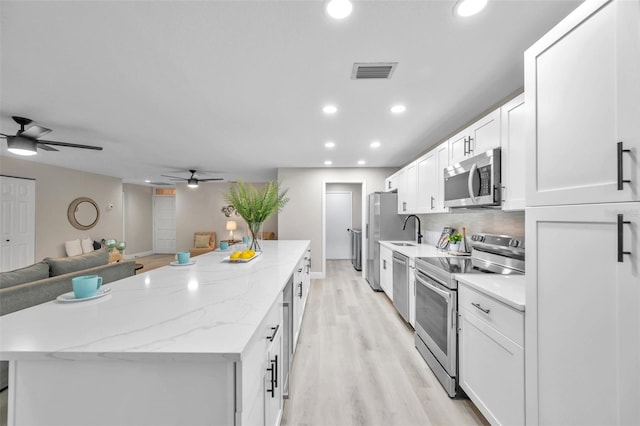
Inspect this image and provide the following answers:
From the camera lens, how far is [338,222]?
8.00m

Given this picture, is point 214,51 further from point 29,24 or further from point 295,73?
point 29,24

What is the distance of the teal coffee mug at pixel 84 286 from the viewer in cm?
118

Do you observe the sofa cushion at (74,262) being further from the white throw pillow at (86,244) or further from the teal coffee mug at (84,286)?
the white throw pillow at (86,244)

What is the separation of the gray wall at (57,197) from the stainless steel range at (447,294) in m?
7.38

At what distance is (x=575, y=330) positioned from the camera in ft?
3.29

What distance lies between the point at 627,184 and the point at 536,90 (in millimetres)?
589

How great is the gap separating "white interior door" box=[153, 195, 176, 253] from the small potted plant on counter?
905 cm

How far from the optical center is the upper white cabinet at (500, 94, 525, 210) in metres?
1.74

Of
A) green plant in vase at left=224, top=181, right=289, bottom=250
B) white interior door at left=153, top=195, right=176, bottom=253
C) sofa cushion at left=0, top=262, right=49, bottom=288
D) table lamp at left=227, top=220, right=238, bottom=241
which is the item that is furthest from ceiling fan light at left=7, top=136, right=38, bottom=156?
white interior door at left=153, top=195, right=176, bottom=253

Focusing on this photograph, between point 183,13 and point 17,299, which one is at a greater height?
point 183,13

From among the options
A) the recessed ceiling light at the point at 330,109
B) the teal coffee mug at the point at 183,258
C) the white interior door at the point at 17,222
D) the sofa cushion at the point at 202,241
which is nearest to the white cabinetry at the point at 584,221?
the recessed ceiling light at the point at 330,109

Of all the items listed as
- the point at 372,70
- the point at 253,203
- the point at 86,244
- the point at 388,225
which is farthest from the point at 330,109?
the point at 86,244

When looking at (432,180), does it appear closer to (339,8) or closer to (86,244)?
(339,8)

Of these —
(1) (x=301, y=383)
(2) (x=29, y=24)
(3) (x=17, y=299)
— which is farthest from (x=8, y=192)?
(1) (x=301, y=383)
